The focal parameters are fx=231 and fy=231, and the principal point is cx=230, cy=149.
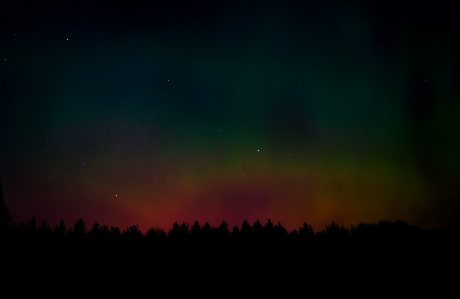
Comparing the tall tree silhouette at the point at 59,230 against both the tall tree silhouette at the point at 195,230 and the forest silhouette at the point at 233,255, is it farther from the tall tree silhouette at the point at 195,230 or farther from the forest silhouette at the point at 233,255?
Answer: the tall tree silhouette at the point at 195,230

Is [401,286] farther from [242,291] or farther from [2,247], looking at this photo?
[2,247]

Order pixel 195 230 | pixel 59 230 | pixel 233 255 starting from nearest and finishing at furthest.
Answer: pixel 233 255, pixel 59 230, pixel 195 230

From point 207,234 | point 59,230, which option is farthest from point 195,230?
point 59,230

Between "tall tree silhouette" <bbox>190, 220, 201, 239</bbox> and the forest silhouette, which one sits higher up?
"tall tree silhouette" <bbox>190, 220, 201, 239</bbox>

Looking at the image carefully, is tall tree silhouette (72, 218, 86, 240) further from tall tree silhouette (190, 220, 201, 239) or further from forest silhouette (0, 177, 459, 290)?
tall tree silhouette (190, 220, 201, 239)

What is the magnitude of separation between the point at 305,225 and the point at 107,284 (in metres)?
36.0

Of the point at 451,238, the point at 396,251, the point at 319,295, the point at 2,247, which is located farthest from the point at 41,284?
the point at 451,238

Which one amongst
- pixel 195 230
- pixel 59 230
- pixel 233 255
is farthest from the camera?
pixel 195 230

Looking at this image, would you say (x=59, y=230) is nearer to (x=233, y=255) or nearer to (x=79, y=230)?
(x=79, y=230)

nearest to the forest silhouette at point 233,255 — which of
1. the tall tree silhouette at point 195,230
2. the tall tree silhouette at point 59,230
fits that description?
the tall tree silhouette at point 59,230

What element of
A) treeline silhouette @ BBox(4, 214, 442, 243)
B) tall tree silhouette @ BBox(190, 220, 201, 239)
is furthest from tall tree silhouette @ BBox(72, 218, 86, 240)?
tall tree silhouette @ BBox(190, 220, 201, 239)

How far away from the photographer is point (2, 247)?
23.4 feet

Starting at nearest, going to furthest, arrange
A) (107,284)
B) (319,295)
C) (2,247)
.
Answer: (2,247)
(319,295)
(107,284)

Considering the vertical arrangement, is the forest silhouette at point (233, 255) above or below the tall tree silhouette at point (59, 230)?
below
